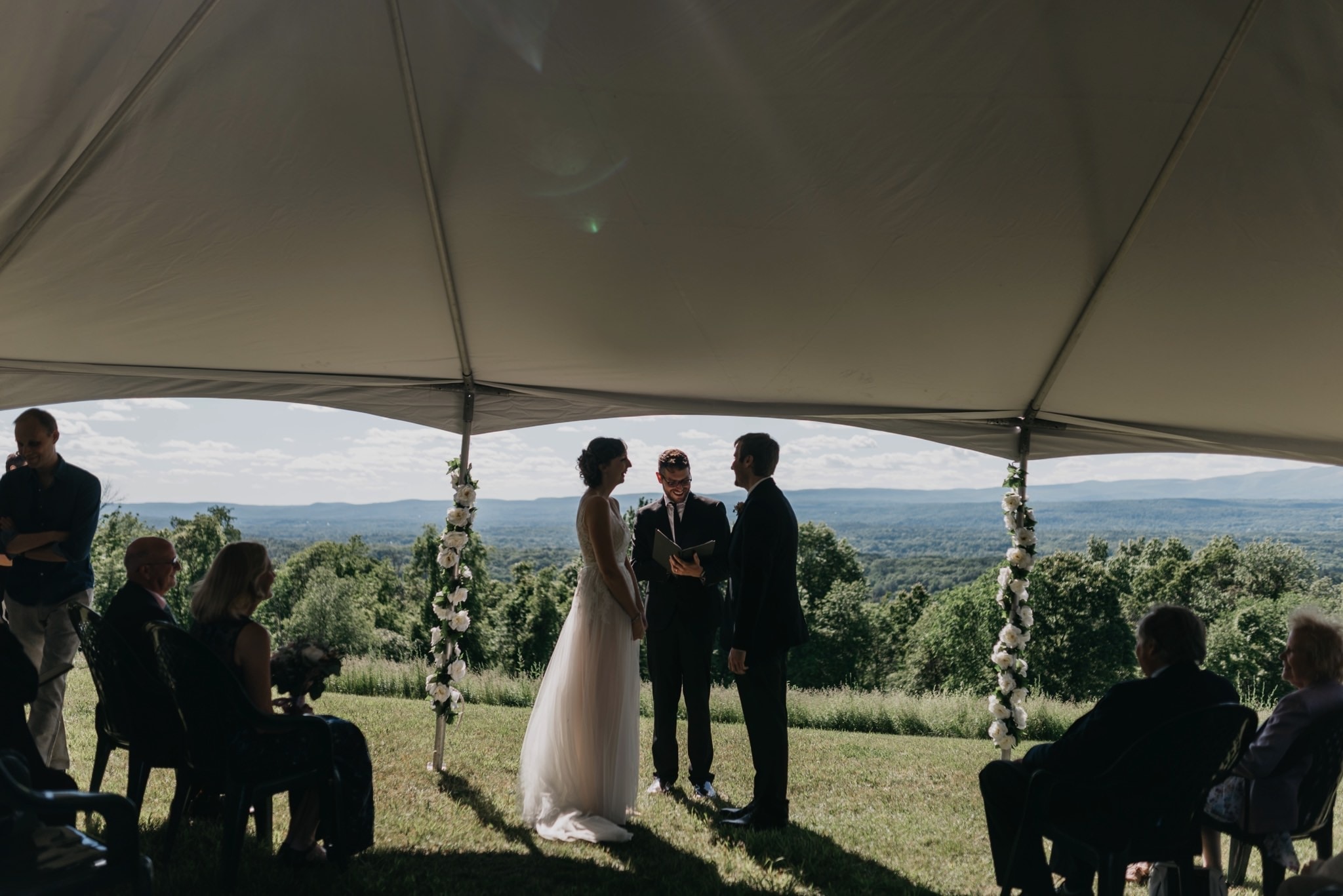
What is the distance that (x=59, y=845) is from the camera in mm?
2490

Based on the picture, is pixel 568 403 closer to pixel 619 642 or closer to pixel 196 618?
pixel 619 642

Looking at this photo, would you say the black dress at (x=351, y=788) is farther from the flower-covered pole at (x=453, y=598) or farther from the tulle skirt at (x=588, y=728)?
the flower-covered pole at (x=453, y=598)

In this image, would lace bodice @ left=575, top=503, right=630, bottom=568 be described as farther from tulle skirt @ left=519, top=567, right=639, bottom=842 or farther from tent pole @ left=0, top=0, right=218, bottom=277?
tent pole @ left=0, top=0, right=218, bottom=277

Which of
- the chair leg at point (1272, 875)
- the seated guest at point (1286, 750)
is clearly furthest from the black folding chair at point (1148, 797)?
the chair leg at point (1272, 875)

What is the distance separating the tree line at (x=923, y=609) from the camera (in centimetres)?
3341

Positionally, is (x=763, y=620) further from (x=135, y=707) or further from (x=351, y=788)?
(x=135, y=707)

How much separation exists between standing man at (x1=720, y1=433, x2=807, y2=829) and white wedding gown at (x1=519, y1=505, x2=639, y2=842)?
52 cm

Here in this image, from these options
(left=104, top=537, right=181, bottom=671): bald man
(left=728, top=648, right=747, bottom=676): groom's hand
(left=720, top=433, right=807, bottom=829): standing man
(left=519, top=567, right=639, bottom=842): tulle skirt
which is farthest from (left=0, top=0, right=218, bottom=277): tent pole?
(left=728, top=648, right=747, bottom=676): groom's hand

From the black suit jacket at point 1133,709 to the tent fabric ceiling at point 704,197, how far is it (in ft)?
5.53

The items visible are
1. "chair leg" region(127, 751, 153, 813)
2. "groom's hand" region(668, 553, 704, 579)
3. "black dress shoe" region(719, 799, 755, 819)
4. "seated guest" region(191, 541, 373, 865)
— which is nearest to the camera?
"seated guest" region(191, 541, 373, 865)

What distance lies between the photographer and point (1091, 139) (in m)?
3.43

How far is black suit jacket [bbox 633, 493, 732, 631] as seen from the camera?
523cm

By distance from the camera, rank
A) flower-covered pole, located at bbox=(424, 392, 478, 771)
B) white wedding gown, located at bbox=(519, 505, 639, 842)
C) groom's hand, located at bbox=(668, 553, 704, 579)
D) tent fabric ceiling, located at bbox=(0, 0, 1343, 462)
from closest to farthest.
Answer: tent fabric ceiling, located at bbox=(0, 0, 1343, 462)
white wedding gown, located at bbox=(519, 505, 639, 842)
groom's hand, located at bbox=(668, 553, 704, 579)
flower-covered pole, located at bbox=(424, 392, 478, 771)

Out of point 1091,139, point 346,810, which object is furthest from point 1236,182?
point 346,810
